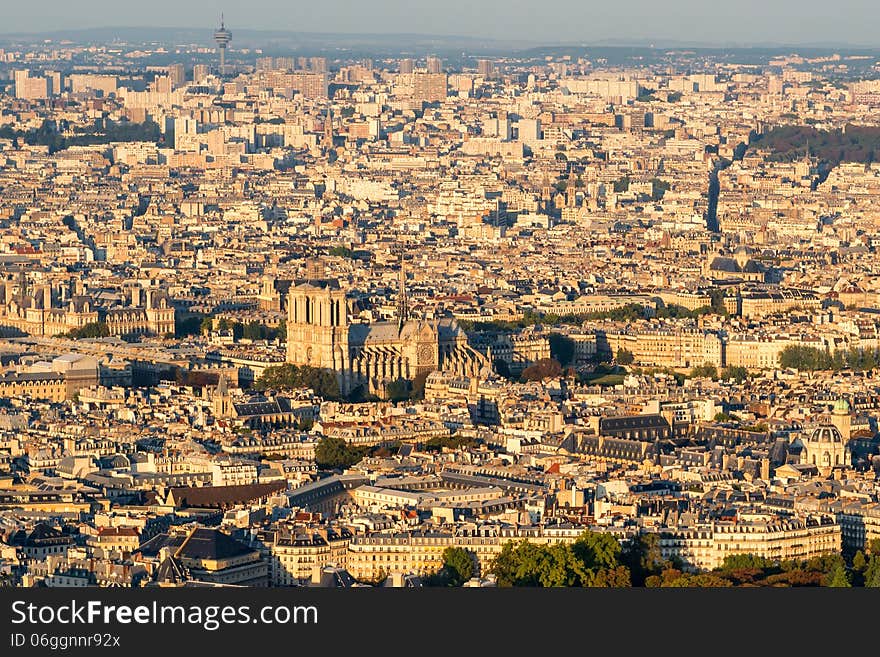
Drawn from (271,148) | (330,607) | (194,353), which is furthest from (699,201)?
(330,607)

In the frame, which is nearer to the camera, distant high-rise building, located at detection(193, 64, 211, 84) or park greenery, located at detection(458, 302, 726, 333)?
park greenery, located at detection(458, 302, 726, 333)

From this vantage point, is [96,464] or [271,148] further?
[271,148]

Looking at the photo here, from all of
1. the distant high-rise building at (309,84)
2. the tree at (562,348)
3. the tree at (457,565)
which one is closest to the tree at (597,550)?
the tree at (457,565)

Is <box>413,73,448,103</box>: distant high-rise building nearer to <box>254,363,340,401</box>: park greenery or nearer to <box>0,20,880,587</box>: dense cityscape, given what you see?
<box>0,20,880,587</box>: dense cityscape

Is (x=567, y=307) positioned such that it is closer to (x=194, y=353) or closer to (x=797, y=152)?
(x=194, y=353)

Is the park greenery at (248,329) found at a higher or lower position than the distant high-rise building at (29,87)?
higher

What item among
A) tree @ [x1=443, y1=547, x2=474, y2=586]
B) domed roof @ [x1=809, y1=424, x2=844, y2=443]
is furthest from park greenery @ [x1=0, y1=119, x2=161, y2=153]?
tree @ [x1=443, y1=547, x2=474, y2=586]

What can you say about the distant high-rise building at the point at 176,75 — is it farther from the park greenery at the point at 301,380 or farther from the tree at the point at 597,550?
the tree at the point at 597,550
